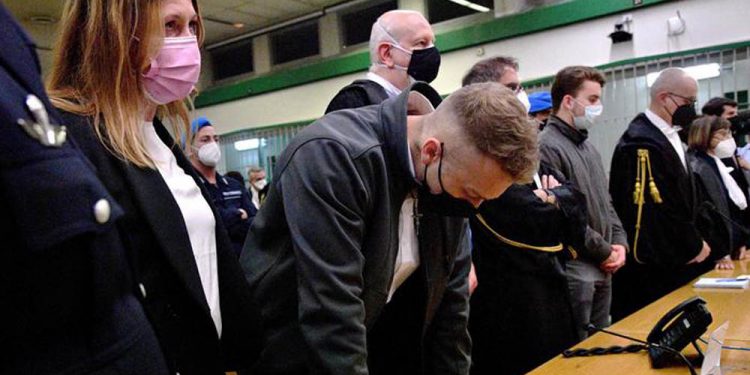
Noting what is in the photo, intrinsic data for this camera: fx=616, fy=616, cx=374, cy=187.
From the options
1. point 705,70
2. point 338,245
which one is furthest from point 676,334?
point 705,70

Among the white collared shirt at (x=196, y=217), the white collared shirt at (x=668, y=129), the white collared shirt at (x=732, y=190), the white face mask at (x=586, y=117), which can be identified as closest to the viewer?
the white collared shirt at (x=196, y=217)

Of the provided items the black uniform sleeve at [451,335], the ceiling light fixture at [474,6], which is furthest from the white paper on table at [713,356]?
the ceiling light fixture at [474,6]

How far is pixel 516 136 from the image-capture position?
4.05ft

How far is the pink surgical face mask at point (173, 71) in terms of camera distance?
1.15 meters

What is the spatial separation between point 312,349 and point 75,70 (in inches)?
25.7

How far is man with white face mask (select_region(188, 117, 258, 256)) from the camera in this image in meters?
3.48

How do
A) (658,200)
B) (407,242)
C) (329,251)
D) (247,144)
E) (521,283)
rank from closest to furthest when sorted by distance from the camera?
1. (329,251)
2. (407,242)
3. (521,283)
4. (658,200)
5. (247,144)

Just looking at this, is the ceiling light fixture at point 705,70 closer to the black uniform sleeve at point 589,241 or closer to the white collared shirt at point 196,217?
the black uniform sleeve at point 589,241

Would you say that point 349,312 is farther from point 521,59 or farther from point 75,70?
point 521,59

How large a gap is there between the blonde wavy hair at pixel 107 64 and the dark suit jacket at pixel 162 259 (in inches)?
1.1

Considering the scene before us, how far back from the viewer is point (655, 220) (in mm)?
3047

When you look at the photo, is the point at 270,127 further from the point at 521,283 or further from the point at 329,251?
the point at 329,251

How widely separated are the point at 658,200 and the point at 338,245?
2.35 meters

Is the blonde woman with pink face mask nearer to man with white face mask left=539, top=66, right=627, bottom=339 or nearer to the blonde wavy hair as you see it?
the blonde wavy hair
